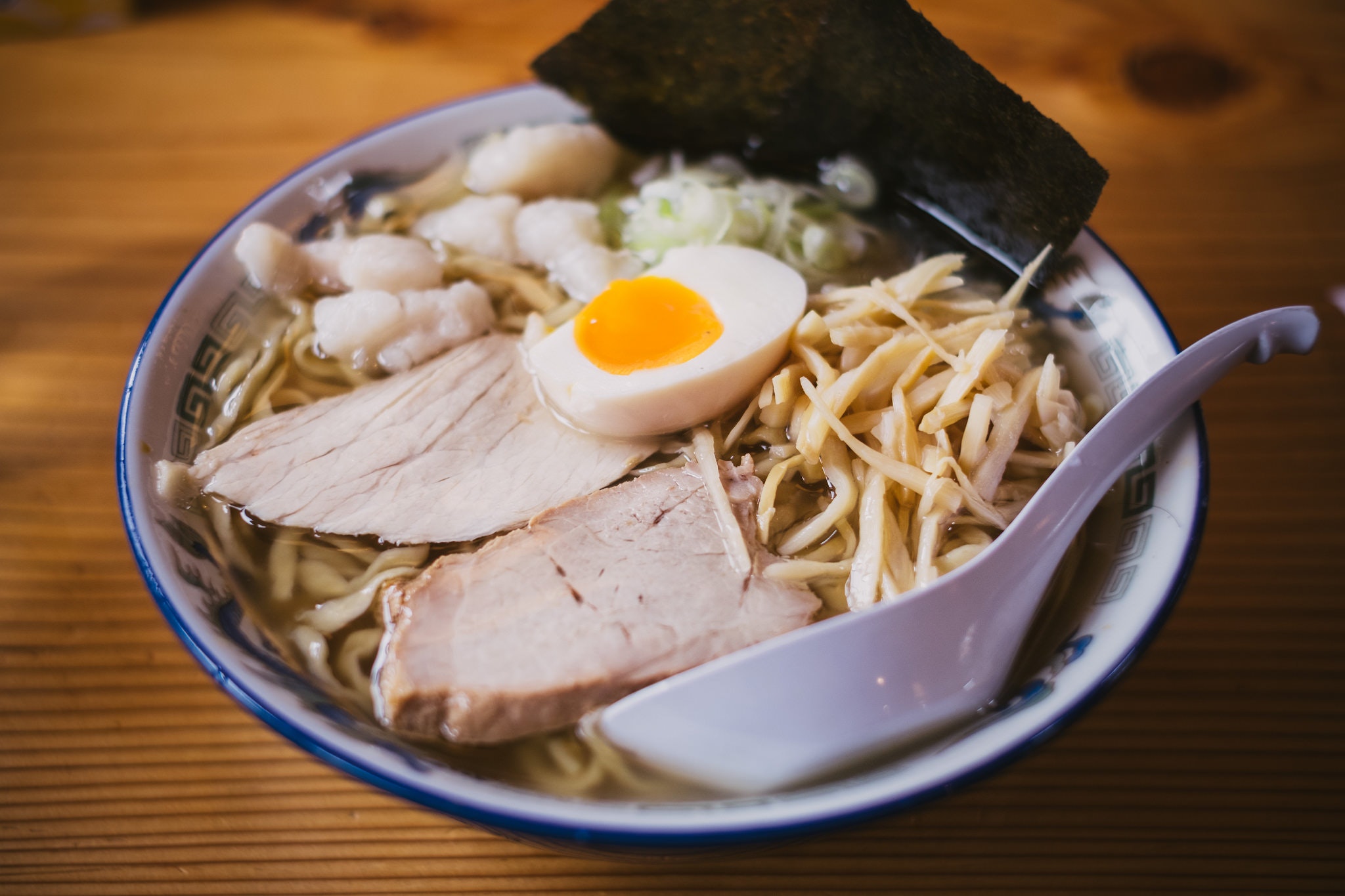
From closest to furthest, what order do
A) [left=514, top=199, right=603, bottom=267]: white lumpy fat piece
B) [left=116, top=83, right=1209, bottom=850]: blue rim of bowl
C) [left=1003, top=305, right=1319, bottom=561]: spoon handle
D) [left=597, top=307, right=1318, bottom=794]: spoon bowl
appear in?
[left=116, top=83, right=1209, bottom=850]: blue rim of bowl < [left=597, top=307, right=1318, bottom=794]: spoon bowl < [left=1003, top=305, right=1319, bottom=561]: spoon handle < [left=514, top=199, right=603, bottom=267]: white lumpy fat piece

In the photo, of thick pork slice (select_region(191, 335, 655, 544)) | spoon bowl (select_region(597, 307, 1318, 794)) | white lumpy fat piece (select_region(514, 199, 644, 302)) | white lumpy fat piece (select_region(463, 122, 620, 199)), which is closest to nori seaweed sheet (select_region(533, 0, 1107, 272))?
white lumpy fat piece (select_region(463, 122, 620, 199))

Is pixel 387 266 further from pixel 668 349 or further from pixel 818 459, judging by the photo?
pixel 818 459

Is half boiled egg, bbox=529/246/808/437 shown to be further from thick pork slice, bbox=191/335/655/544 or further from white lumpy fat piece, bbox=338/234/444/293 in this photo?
white lumpy fat piece, bbox=338/234/444/293

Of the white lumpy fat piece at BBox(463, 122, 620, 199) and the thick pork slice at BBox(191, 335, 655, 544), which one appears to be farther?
the white lumpy fat piece at BBox(463, 122, 620, 199)

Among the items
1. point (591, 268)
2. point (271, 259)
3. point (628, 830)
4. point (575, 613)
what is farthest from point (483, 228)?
point (628, 830)

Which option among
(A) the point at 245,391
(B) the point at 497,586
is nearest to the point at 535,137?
(A) the point at 245,391

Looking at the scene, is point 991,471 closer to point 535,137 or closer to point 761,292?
point 761,292
